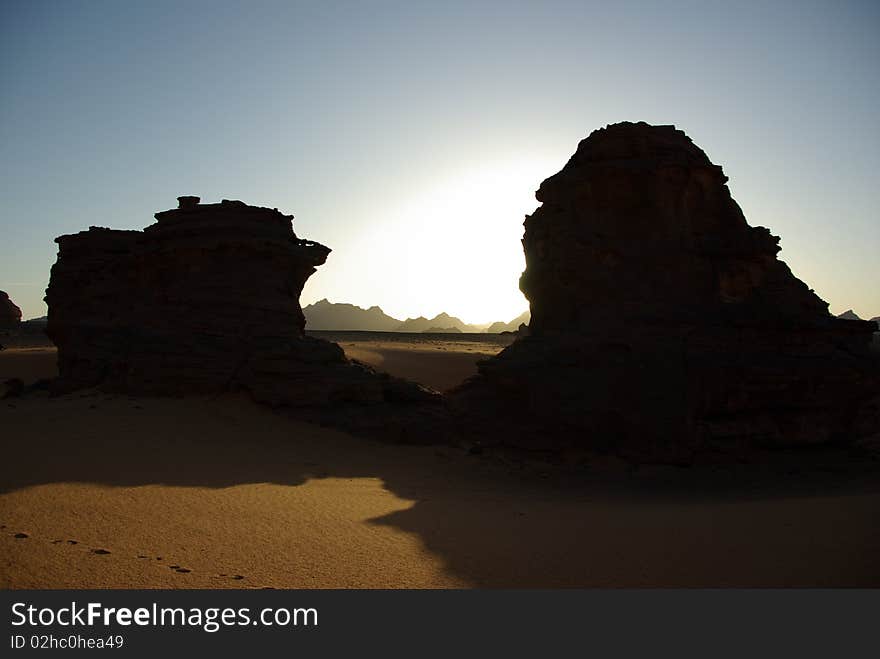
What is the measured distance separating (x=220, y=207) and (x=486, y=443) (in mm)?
9325

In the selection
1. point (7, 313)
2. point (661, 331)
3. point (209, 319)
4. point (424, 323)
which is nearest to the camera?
point (661, 331)

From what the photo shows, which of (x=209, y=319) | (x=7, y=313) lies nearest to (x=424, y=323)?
(x=7, y=313)

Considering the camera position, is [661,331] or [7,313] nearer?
[661,331]

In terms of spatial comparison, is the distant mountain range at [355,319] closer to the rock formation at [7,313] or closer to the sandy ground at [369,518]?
the rock formation at [7,313]

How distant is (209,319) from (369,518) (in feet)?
29.5

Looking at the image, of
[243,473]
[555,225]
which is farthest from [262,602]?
[555,225]

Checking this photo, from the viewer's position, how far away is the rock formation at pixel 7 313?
184ft

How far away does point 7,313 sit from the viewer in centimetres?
5753

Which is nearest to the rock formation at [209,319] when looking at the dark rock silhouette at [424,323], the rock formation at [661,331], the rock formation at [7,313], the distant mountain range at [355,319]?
the rock formation at [661,331]

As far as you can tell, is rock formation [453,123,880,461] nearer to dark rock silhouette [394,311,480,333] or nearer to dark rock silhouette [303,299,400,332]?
dark rock silhouette [394,311,480,333]

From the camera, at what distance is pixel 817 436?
11.2 metres

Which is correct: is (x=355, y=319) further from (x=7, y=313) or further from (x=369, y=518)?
(x=369, y=518)

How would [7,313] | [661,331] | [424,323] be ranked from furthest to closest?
[424,323], [7,313], [661,331]

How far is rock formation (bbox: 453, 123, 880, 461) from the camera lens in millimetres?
11180
